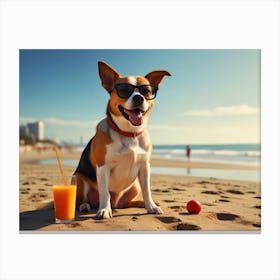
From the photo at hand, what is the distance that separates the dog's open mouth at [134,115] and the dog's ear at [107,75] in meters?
0.25

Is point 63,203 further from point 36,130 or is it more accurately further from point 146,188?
point 36,130

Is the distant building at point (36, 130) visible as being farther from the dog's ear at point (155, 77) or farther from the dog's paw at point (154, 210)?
the dog's paw at point (154, 210)

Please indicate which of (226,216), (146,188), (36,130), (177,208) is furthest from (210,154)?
(146,188)

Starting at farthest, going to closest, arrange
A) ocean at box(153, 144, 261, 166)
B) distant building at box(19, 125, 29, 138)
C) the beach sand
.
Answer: ocean at box(153, 144, 261, 166)
distant building at box(19, 125, 29, 138)
the beach sand

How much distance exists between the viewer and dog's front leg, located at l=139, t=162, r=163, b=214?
2.79 meters

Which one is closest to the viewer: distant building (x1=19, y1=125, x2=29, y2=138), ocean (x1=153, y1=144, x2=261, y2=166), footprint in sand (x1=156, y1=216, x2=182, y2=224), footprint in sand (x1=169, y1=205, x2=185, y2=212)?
footprint in sand (x1=156, y1=216, x2=182, y2=224)

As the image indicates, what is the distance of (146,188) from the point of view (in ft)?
9.27

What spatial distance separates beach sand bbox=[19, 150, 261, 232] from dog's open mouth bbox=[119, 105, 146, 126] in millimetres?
739

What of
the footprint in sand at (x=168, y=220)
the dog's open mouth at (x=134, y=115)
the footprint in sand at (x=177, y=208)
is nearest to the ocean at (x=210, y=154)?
the footprint in sand at (x=177, y=208)

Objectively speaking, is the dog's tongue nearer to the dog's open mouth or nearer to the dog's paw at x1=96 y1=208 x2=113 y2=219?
the dog's open mouth

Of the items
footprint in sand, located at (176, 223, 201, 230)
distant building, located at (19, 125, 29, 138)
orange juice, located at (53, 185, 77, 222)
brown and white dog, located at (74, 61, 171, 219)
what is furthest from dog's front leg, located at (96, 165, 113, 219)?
distant building, located at (19, 125, 29, 138)

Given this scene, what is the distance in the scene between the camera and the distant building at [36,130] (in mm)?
4272
